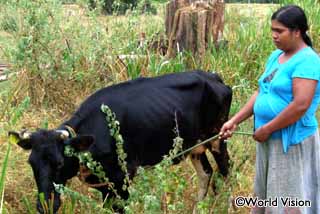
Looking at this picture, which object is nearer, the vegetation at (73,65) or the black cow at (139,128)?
the black cow at (139,128)

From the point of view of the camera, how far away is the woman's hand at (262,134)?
14.9 feet

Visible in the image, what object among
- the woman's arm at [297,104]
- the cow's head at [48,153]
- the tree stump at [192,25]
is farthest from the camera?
the tree stump at [192,25]

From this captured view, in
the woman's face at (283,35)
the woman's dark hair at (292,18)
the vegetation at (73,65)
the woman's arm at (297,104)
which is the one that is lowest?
the vegetation at (73,65)

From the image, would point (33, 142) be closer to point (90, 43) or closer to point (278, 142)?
point (278, 142)

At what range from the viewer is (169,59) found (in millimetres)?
9719

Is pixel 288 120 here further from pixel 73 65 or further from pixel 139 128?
pixel 73 65

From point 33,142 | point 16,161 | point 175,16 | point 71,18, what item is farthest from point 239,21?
point 33,142

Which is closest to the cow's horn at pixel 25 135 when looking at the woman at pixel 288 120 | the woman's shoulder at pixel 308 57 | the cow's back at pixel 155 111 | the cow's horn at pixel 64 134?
the cow's horn at pixel 64 134

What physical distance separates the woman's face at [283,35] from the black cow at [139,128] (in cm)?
167

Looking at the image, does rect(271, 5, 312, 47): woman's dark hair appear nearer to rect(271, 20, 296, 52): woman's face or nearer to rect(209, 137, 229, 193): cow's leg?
rect(271, 20, 296, 52): woman's face

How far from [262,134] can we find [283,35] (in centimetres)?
69

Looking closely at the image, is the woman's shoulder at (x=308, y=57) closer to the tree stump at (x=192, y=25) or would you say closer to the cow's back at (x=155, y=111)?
the cow's back at (x=155, y=111)

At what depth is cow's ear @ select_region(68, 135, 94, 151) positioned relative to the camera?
5.29 m

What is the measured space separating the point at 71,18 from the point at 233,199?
404cm
